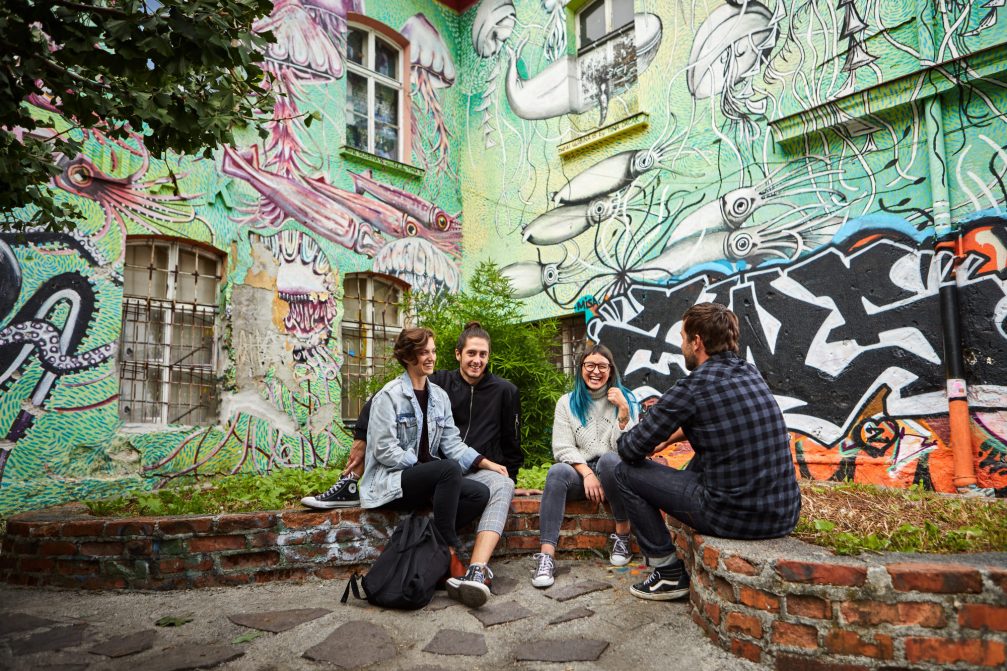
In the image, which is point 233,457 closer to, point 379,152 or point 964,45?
point 379,152

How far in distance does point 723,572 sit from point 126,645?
2.62 meters

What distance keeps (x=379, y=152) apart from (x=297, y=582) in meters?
6.56

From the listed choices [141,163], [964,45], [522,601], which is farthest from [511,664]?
[141,163]

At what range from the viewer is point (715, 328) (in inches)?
120

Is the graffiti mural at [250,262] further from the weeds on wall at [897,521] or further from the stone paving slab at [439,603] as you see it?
the weeds on wall at [897,521]

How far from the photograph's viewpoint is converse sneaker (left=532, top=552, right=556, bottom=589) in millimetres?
3410

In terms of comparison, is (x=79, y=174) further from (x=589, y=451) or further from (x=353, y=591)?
(x=589, y=451)

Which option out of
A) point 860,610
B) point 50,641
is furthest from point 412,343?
point 860,610

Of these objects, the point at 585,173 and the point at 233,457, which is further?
the point at 585,173

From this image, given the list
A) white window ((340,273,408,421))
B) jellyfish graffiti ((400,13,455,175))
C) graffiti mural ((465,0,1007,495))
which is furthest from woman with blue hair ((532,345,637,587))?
jellyfish graffiti ((400,13,455,175))

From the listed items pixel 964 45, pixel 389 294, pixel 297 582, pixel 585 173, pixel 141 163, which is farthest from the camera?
pixel 389 294

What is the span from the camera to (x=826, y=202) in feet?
19.9

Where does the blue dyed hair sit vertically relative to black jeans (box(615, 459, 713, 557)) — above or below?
above

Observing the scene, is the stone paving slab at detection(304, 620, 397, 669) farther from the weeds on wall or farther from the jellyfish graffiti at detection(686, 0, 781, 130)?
the jellyfish graffiti at detection(686, 0, 781, 130)
